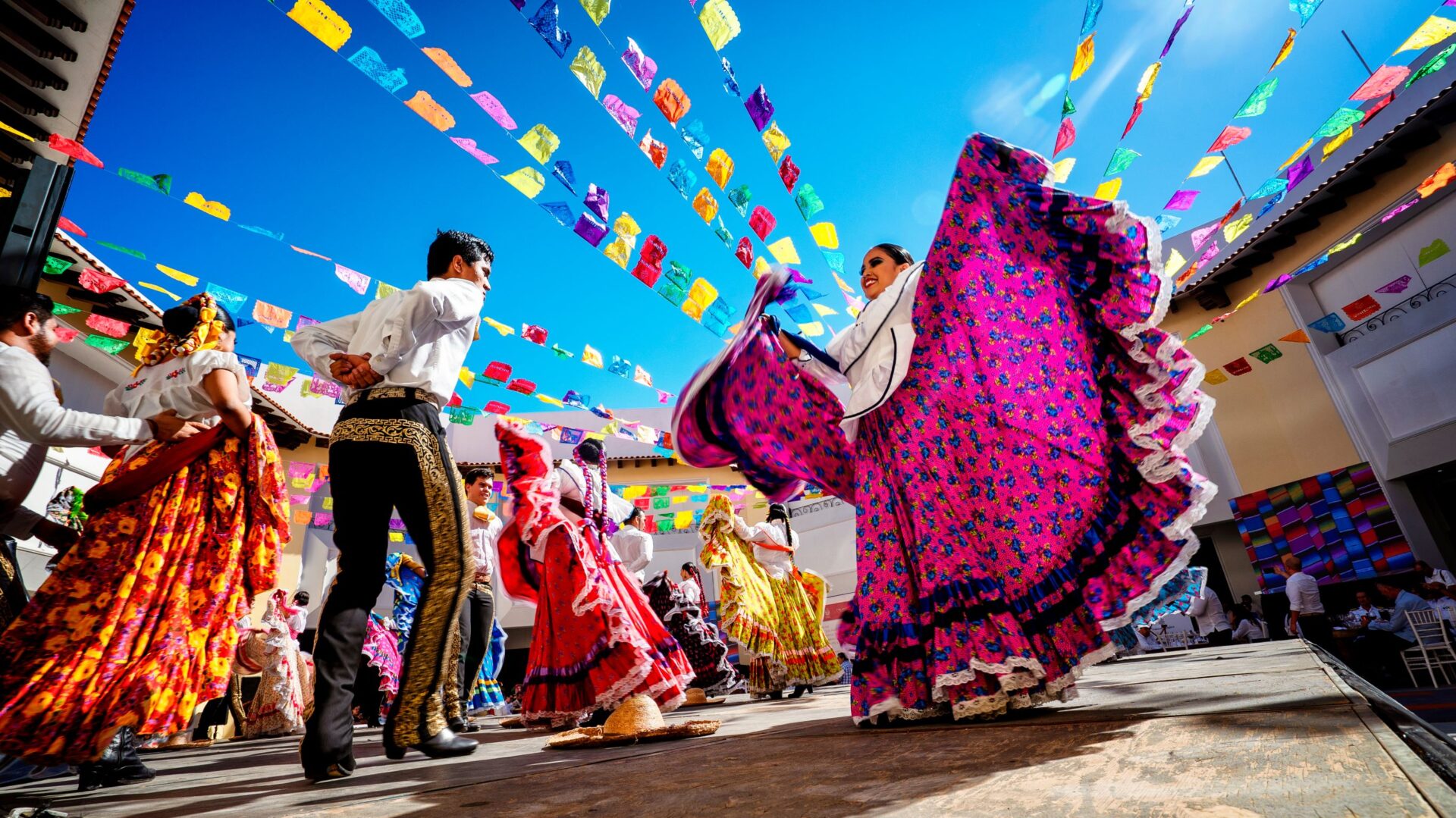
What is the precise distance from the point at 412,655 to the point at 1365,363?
14029 millimetres

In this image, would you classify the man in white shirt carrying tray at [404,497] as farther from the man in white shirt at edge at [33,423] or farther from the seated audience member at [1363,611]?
the seated audience member at [1363,611]

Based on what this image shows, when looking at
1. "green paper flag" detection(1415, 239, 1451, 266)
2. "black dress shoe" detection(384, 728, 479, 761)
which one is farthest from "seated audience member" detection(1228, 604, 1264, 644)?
"black dress shoe" detection(384, 728, 479, 761)

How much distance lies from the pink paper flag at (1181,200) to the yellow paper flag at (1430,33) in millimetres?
1226

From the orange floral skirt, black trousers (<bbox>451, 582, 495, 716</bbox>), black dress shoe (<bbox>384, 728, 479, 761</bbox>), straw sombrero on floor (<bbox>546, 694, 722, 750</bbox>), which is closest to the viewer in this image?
black dress shoe (<bbox>384, 728, 479, 761</bbox>)

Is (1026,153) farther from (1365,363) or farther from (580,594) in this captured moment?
(1365,363)

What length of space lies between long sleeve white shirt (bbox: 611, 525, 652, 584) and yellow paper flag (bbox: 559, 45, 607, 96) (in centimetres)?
312

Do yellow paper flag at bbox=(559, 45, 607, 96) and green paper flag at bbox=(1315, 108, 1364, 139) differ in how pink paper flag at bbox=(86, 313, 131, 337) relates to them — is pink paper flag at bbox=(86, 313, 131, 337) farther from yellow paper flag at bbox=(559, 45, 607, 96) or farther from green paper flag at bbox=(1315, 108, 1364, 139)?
green paper flag at bbox=(1315, 108, 1364, 139)

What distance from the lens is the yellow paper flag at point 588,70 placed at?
3670 mm

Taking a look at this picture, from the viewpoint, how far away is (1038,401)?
7.27 ft

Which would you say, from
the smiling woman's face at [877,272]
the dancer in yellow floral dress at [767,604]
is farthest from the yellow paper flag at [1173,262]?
the dancer in yellow floral dress at [767,604]

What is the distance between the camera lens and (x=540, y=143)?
12.8 ft

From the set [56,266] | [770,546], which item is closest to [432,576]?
[770,546]

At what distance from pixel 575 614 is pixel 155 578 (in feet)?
4.60

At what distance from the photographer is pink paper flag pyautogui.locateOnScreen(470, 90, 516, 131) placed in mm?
3643
